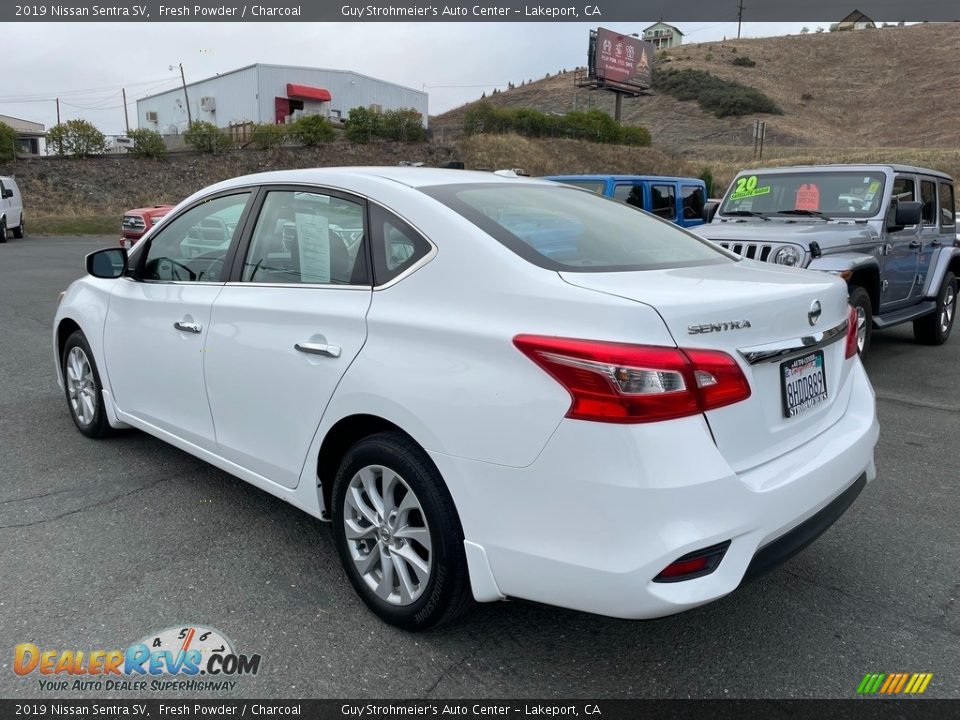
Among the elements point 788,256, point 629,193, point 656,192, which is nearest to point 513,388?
point 788,256

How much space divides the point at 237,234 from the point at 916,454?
4248 millimetres

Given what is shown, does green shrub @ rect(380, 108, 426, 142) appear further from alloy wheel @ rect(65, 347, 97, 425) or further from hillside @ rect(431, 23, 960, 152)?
alloy wheel @ rect(65, 347, 97, 425)

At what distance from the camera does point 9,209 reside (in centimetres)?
2212

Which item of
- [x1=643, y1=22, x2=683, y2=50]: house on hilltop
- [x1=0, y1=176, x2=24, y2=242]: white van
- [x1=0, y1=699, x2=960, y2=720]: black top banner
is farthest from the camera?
[x1=643, y1=22, x2=683, y2=50]: house on hilltop

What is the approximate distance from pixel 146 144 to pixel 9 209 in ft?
39.6

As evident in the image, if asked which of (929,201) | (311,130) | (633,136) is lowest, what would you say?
(929,201)

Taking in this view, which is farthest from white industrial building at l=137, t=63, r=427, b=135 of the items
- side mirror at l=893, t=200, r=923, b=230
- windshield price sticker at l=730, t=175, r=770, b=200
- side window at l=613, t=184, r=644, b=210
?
side mirror at l=893, t=200, r=923, b=230

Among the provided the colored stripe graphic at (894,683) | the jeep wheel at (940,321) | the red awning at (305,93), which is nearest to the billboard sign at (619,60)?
the red awning at (305,93)

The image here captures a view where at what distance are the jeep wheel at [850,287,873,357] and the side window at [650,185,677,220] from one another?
4596 mm

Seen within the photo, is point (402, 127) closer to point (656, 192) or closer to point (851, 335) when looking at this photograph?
point (656, 192)

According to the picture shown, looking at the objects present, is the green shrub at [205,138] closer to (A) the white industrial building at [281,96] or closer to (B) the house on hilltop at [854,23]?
(A) the white industrial building at [281,96]

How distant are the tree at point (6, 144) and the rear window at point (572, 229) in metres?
34.3

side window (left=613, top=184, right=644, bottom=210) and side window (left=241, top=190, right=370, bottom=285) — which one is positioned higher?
side window (left=613, top=184, right=644, bottom=210)

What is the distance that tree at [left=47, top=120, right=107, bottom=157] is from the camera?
105 ft
